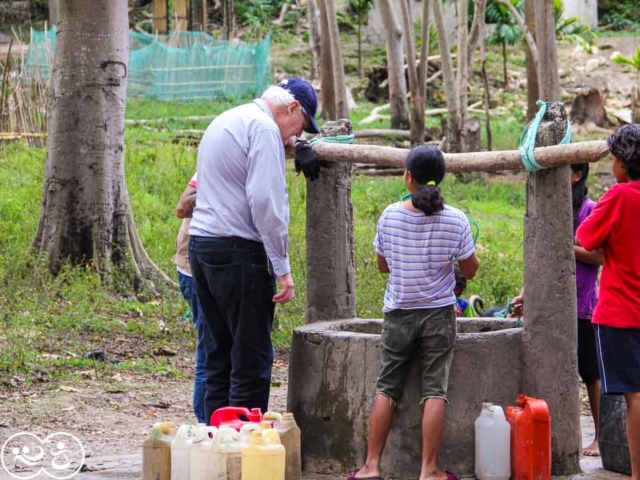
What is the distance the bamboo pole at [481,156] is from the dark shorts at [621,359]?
2.64 ft

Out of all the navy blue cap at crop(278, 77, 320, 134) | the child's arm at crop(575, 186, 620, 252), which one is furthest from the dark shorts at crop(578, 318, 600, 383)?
the navy blue cap at crop(278, 77, 320, 134)

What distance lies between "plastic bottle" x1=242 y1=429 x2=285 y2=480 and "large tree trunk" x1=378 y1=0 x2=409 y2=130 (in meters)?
16.5

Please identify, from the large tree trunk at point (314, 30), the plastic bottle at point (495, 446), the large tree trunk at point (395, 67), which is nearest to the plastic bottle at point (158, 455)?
the plastic bottle at point (495, 446)

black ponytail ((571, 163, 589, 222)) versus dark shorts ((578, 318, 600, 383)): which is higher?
black ponytail ((571, 163, 589, 222))

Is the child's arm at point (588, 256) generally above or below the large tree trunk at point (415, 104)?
below

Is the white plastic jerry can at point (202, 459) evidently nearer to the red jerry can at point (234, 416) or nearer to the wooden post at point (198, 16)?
the red jerry can at point (234, 416)

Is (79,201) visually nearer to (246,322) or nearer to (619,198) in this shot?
(246,322)

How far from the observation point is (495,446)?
5.05 meters

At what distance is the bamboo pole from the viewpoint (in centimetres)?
493

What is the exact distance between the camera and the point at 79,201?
33.4 ft

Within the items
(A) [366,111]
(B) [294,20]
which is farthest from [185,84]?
(B) [294,20]

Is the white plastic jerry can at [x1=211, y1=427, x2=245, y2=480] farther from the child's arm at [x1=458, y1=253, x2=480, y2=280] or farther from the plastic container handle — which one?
the child's arm at [x1=458, y1=253, x2=480, y2=280]

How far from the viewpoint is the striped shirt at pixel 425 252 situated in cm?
494

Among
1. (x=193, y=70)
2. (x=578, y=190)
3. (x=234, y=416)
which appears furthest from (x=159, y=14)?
(x=234, y=416)
